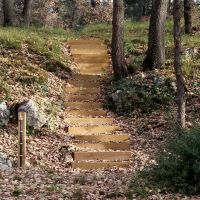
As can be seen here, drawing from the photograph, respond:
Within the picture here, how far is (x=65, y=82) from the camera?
59.6 ft

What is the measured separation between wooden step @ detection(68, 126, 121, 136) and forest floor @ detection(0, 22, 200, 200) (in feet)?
0.99

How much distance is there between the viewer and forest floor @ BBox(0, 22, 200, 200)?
908cm

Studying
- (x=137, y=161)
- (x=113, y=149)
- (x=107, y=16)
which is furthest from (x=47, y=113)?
(x=107, y=16)

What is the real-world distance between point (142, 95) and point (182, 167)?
758cm

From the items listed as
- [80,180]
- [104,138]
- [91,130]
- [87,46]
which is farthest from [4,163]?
[87,46]

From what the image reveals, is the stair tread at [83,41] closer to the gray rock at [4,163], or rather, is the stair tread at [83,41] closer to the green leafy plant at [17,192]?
the gray rock at [4,163]

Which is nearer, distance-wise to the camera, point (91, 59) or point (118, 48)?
point (118, 48)

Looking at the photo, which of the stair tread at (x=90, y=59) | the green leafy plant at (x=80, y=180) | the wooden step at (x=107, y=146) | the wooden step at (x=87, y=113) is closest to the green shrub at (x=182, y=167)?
the green leafy plant at (x=80, y=180)

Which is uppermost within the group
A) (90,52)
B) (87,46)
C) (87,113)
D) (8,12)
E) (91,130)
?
(8,12)

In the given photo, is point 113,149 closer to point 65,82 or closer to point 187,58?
point 65,82

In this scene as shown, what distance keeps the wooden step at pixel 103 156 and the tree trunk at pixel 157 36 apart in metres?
5.00

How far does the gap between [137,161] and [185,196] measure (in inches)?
187

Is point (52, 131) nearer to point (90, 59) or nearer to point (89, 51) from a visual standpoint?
point (90, 59)

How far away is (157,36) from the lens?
17656 mm
